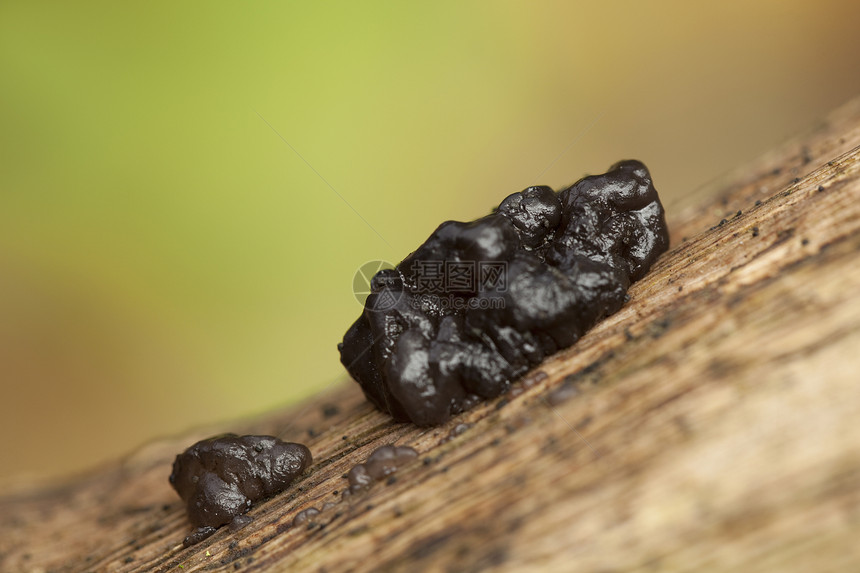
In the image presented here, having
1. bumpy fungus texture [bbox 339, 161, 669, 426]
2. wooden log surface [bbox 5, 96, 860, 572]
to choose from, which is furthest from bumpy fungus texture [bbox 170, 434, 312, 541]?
bumpy fungus texture [bbox 339, 161, 669, 426]

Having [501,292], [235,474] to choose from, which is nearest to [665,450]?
[501,292]

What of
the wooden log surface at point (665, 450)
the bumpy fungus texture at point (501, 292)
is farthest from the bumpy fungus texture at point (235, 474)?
the bumpy fungus texture at point (501, 292)

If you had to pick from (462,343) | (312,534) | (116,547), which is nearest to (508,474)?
(462,343)

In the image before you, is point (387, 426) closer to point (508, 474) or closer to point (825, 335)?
point (508, 474)

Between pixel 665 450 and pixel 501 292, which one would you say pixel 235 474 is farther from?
pixel 665 450

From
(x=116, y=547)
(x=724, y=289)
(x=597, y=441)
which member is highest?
(x=116, y=547)

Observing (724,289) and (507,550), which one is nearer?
(507,550)

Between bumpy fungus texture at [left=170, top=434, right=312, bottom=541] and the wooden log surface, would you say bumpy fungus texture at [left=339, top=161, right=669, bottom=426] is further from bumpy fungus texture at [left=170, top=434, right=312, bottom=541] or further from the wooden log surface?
bumpy fungus texture at [left=170, top=434, right=312, bottom=541]
